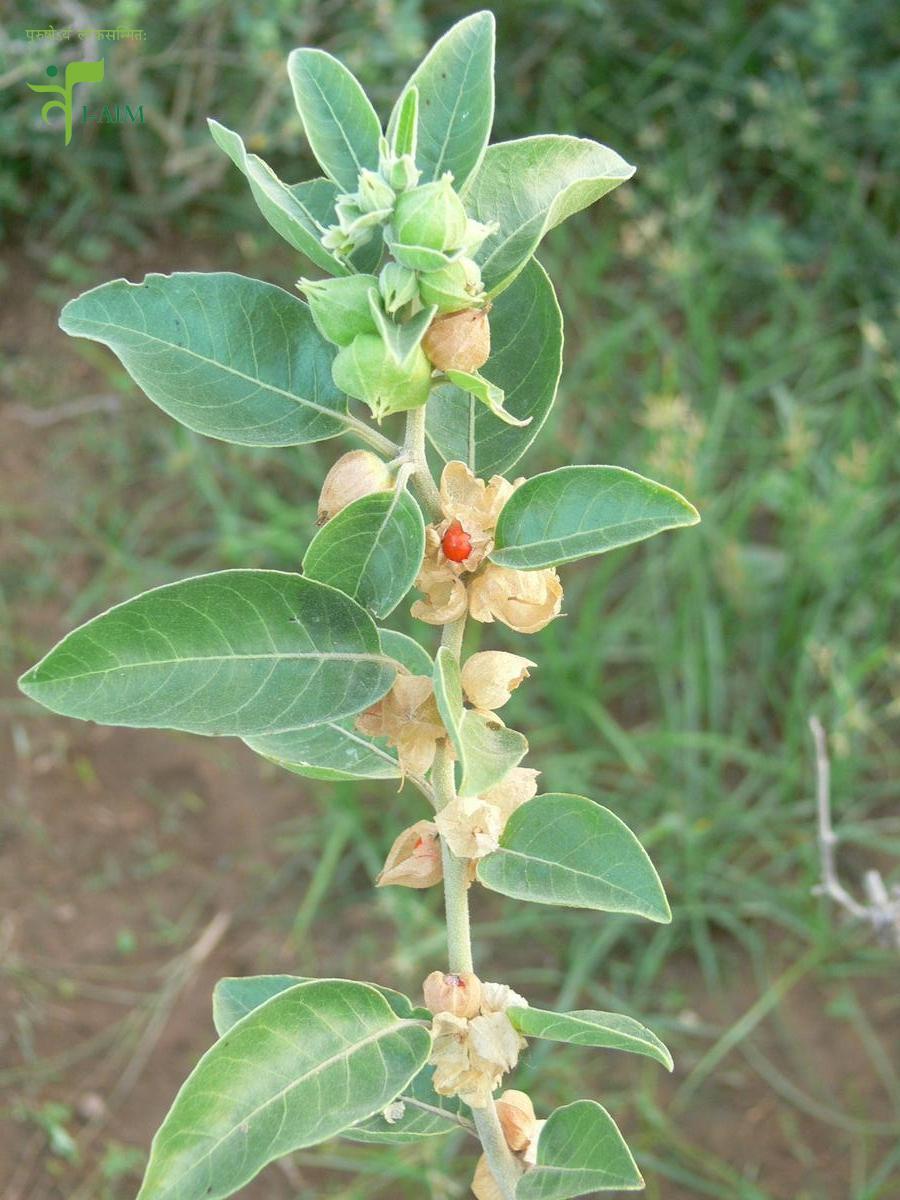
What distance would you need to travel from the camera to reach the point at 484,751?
63 centimetres

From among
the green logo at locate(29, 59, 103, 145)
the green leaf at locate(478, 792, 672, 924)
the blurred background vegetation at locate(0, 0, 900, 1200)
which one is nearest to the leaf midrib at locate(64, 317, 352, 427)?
the green leaf at locate(478, 792, 672, 924)

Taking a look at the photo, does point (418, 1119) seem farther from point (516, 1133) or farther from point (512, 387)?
point (512, 387)

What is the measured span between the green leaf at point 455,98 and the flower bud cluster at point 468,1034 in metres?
0.40

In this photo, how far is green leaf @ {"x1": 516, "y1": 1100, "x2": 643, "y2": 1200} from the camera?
27.0 inches

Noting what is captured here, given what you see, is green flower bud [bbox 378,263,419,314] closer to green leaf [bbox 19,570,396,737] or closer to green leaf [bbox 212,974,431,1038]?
green leaf [bbox 19,570,396,737]

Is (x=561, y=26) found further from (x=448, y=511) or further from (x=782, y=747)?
(x=448, y=511)

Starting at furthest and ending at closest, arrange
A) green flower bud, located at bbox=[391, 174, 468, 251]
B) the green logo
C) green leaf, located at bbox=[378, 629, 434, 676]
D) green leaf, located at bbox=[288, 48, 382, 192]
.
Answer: the green logo, green leaf, located at bbox=[378, 629, 434, 676], green leaf, located at bbox=[288, 48, 382, 192], green flower bud, located at bbox=[391, 174, 468, 251]

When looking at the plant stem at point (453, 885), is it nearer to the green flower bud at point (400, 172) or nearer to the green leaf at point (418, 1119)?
the green leaf at point (418, 1119)

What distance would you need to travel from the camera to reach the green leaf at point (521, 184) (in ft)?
2.13

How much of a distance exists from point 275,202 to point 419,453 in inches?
5.2

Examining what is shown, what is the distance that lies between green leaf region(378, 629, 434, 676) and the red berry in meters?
0.12

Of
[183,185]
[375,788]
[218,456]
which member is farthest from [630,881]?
[183,185]

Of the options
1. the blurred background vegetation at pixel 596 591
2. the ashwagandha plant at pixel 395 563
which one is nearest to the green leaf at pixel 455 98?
the ashwagandha plant at pixel 395 563

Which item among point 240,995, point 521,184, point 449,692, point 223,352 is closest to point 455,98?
point 521,184
